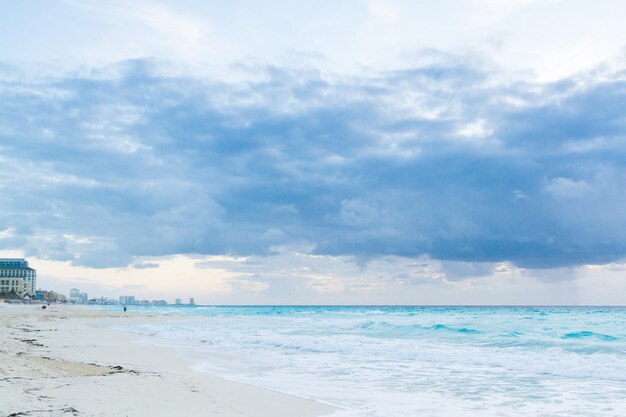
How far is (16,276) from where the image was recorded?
17612cm

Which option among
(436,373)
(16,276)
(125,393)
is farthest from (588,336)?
(16,276)

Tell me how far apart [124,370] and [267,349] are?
9.53 meters

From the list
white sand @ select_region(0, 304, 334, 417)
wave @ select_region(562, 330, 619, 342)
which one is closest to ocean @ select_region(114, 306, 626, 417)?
wave @ select_region(562, 330, 619, 342)

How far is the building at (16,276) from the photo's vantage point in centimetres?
16825

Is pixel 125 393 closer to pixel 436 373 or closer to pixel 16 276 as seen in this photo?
pixel 436 373

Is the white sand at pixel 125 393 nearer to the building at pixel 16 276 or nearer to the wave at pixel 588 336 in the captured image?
the wave at pixel 588 336

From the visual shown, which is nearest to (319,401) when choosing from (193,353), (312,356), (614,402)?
(614,402)

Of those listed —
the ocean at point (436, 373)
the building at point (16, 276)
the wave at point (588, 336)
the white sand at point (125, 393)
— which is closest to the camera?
the white sand at point (125, 393)

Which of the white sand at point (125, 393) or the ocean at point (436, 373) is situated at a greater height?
the white sand at point (125, 393)

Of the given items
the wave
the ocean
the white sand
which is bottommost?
the wave

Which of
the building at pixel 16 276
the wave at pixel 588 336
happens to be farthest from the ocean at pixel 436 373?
the building at pixel 16 276

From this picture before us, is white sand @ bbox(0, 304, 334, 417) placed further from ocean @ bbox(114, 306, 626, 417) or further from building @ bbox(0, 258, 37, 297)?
building @ bbox(0, 258, 37, 297)

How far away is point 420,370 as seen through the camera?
14734mm

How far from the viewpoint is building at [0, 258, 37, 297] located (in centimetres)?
16825
